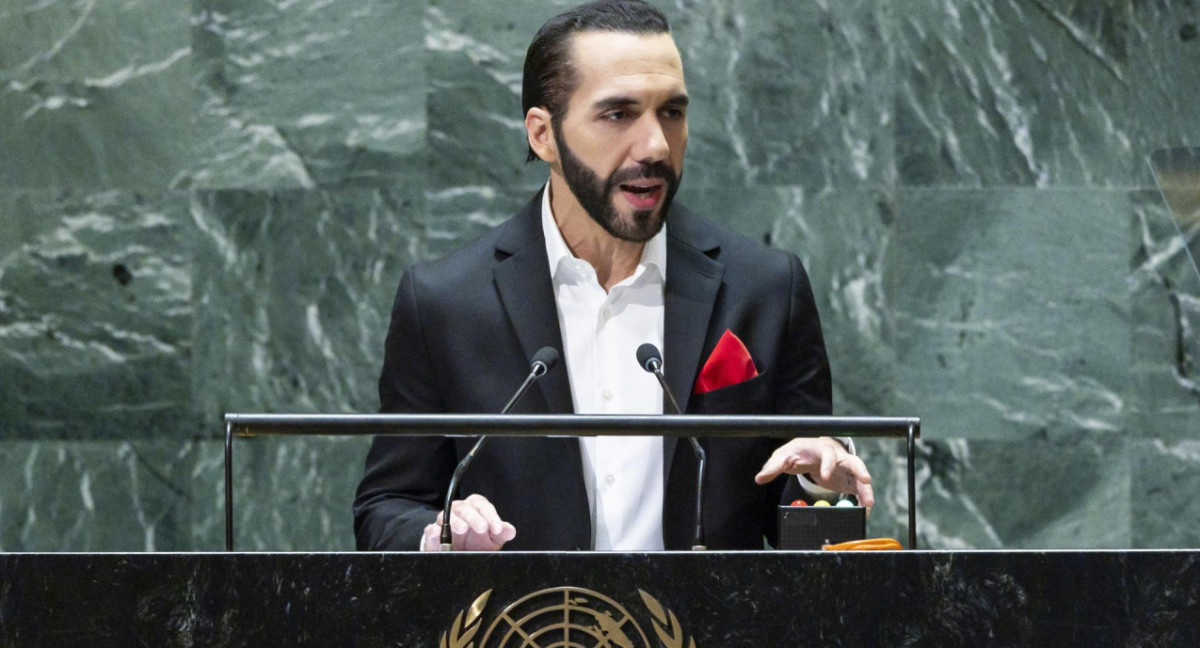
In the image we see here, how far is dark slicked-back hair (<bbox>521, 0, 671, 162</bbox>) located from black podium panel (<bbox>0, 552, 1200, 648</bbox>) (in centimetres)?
135

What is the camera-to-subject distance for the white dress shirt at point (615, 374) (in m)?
2.82

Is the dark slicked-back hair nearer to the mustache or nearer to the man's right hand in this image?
the mustache

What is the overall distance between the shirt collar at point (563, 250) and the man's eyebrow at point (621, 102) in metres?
0.25

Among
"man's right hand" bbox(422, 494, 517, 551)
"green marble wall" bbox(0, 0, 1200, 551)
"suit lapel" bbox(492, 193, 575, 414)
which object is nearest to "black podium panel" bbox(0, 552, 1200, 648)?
"man's right hand" bbox(422, 494, 517, 551)

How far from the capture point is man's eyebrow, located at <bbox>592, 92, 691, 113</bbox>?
9.53 ft

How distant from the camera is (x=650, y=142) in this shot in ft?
9.49

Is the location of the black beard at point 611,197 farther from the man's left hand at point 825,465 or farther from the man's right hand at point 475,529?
the man's right hand at point 475,529

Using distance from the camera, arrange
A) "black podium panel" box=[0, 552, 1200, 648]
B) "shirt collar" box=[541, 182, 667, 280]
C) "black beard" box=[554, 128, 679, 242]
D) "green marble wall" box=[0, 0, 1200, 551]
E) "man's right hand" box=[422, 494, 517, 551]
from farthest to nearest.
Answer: "green marble wall" box=[0, 0, 1200, 551] < "shirt collar" box=[541, 182, 667, 280] < "black beard" box=[554, 128, 679, 242] < "man's right hand" box=[422, 494, 517, 551] < "black podium panel" box=[0, 552, 1200, 648]

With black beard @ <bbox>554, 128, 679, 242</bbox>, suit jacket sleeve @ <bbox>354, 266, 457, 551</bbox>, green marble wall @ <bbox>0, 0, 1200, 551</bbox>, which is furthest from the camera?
green marble wall @ <bbox>0, 0, 1200, 551</bbox>

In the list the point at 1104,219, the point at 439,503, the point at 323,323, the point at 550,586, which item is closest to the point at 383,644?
the point at 550,586

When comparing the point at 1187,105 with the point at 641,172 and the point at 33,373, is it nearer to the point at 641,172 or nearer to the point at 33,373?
the point at 641,172

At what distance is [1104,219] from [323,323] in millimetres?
2447

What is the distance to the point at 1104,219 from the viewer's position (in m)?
4.78

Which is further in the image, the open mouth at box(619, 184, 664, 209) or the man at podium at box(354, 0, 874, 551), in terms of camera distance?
the open mouth at box(619, 184, 664, 209)
